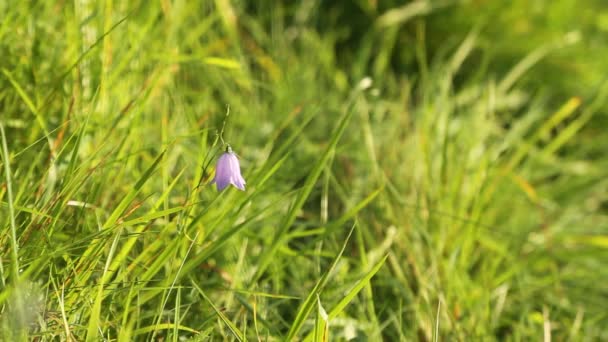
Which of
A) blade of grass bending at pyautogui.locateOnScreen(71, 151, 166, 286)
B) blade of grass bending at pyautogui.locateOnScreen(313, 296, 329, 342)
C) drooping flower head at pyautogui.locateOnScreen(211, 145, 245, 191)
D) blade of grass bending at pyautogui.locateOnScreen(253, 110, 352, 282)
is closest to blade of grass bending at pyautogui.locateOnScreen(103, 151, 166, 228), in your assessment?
blade of grass bending at pyautogui.locateOnScreen(71, 151, 166, 286)

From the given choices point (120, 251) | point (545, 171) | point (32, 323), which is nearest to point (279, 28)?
point (545, 171)

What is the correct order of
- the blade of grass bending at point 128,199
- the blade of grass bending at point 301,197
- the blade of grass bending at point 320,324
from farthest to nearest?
the blade of grass bending at point 301,197
the blade of grass bending at point 128,199
the blade of grass bending at point 320,324

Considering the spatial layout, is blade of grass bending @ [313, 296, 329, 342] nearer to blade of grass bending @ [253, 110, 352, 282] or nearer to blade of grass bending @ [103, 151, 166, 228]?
blade of grass bending @ [253, 110, 352, 282]

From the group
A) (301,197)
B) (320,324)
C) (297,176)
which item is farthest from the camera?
(297,176)

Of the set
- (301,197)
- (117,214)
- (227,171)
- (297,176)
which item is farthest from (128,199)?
(297,176)

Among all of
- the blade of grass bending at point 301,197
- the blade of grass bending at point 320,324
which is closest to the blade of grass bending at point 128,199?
the blade of grass bending at point 301,197

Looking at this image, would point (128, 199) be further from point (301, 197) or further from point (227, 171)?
point (301, 197)

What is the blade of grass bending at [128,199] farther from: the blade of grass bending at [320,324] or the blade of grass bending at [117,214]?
the blade of grass bending at [320,324]

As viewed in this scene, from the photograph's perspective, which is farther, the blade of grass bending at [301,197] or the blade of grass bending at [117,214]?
the blade of grass bending at [301,197]
